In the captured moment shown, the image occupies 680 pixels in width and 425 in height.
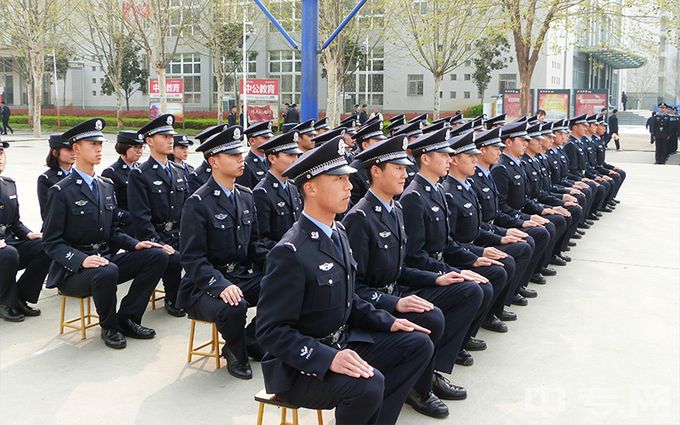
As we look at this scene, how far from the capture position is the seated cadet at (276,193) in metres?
5.20

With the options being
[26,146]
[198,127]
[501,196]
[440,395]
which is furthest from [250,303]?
[198,127]

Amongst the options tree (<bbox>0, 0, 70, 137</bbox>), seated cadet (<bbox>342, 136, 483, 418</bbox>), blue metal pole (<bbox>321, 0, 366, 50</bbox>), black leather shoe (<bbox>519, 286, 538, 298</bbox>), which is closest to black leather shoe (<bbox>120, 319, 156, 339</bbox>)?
seated cadet (<bbox>342, 136, 483, 418</bbox>)

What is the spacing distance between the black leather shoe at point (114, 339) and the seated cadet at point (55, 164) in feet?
5.10

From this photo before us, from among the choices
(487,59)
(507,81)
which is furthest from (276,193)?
(507,81)

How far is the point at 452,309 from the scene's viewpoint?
4.09 metres

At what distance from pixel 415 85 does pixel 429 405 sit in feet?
120

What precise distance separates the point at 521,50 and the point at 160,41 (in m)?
12.2

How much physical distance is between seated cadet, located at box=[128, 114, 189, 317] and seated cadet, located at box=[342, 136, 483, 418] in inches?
85.7

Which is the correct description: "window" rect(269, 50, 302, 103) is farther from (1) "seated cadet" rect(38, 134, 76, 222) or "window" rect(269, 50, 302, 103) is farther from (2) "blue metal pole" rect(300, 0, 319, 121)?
(1) "seated cadet" rect(38, 134, 76, 222)

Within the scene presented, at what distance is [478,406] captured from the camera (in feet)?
13.0

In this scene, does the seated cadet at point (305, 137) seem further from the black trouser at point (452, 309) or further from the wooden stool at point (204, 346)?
the black trouser at point (452, 309)

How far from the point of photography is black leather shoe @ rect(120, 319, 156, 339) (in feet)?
16.5

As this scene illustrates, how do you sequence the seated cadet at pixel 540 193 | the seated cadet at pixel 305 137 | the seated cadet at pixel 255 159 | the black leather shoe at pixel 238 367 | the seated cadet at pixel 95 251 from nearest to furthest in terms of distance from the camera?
1. the black leather shoe at pixel 238 367
2. the seated cadet at pixel 95 251
3. the seated cadet at pixel 255 159
4. the seated cadet at pixel 305 137
5. the seated cadet at pixel 540 193

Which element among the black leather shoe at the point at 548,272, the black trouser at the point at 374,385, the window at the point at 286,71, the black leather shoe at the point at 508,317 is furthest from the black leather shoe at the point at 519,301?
the window at the point at 286,71
